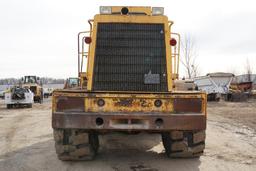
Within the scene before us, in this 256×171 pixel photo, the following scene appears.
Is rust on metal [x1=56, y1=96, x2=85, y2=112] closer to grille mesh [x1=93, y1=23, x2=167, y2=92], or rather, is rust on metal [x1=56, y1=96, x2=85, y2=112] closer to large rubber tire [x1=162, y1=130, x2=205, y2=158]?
grille mesh [x1=93, y1=23, x2=167, y2=92]

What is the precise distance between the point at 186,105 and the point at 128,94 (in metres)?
1.07

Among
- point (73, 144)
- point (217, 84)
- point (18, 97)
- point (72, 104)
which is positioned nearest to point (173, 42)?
point (72, 104)

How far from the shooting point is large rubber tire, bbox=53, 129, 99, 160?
7.53 metres

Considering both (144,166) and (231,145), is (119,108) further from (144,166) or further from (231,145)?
(231,145)

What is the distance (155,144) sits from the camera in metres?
9.85

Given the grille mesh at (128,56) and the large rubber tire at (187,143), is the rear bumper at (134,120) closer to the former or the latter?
the large rubber tire at (187,143)

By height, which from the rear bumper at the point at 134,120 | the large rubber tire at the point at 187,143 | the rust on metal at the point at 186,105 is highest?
the rust on metal at the point at 186,105

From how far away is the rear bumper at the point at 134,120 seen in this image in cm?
702

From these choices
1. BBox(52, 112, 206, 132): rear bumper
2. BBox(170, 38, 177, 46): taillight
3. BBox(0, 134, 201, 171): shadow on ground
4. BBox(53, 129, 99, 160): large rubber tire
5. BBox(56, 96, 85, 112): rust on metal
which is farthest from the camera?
BBox(170, 38, 177, 46): taillight

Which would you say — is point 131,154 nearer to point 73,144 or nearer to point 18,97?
point 73,144

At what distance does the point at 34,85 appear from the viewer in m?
37.3

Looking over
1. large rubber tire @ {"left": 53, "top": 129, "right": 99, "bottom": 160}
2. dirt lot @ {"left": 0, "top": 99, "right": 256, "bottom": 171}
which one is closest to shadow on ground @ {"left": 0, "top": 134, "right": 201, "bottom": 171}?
dirt lot @ {"left": 0, "top": 99, "right": 256, "bottom": 171}

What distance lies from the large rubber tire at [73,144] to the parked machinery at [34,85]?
29741 millimetres

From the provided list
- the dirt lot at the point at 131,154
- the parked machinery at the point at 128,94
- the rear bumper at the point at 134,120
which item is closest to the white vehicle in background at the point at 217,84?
the dirt lot at the point at 131,154
